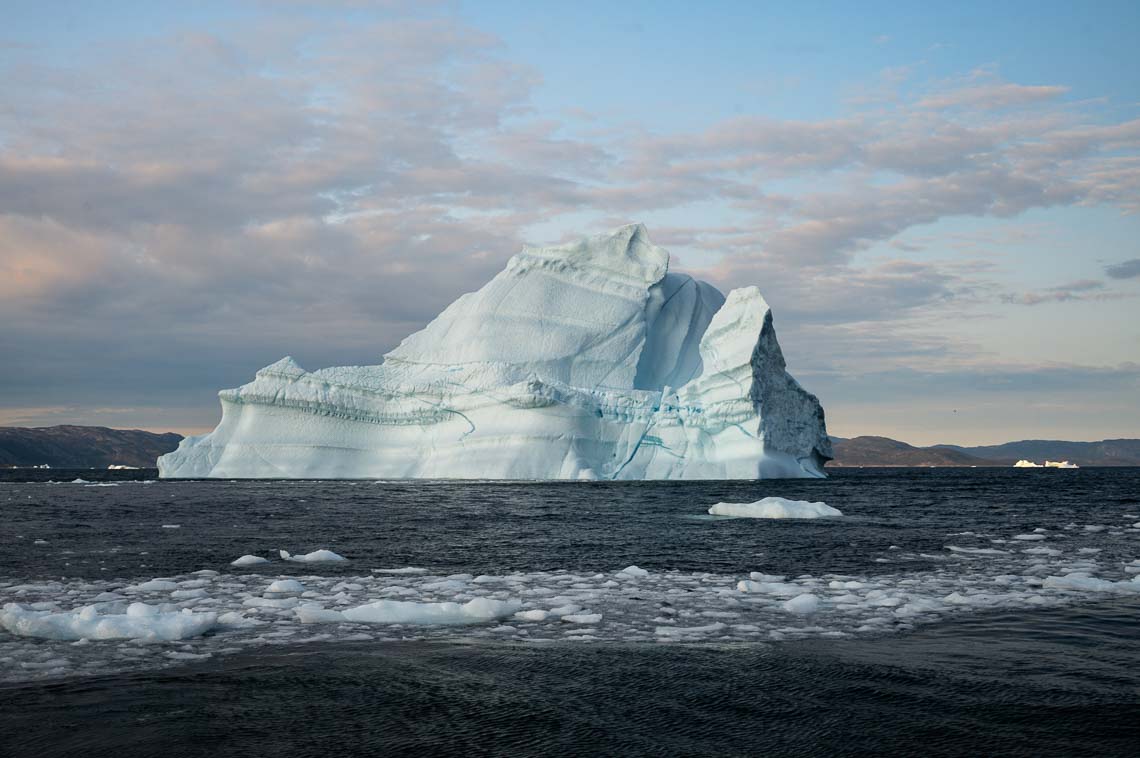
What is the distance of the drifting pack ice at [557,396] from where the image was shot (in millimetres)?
35969

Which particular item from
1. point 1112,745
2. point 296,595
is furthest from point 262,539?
point 1112,745

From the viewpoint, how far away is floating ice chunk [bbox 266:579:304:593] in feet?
34.6

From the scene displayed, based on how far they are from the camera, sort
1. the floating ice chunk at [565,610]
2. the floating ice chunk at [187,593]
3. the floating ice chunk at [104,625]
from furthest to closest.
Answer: the floating ice chunk at [187,593] → the floating ice chunk at [565,610] → the floating ice chunk at [104,625]

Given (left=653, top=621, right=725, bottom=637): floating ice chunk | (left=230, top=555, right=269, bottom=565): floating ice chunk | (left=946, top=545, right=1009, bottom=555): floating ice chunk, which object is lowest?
(left=230, top=555, right=269, bottom=565): floating ice chunk

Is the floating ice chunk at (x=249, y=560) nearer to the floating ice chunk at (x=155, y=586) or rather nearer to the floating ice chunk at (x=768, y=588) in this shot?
the floating ice chunk at (x=155, y=586)

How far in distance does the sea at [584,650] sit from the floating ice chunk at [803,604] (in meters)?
0.03

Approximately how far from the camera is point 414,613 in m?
8.94

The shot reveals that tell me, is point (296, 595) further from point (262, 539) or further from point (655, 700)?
point (262, 539)

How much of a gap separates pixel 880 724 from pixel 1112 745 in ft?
4.16

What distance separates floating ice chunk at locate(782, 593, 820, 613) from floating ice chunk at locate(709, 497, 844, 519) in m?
12.4

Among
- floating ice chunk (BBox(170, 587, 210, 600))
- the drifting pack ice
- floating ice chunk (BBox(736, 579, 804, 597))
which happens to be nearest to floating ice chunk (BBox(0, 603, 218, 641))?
floating ice chunk (BBox(170, 587, 210, 600))

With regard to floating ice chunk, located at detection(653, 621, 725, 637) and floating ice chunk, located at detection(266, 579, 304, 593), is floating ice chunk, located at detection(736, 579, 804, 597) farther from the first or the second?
floating ice chunk, located at detection(266, 579, 304, 593)

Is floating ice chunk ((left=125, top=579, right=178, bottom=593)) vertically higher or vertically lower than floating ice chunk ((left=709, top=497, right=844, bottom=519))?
lower

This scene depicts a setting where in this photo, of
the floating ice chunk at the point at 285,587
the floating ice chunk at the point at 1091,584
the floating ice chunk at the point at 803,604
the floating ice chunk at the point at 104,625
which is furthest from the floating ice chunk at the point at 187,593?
the floating ice chunk at the point at 1091,584
